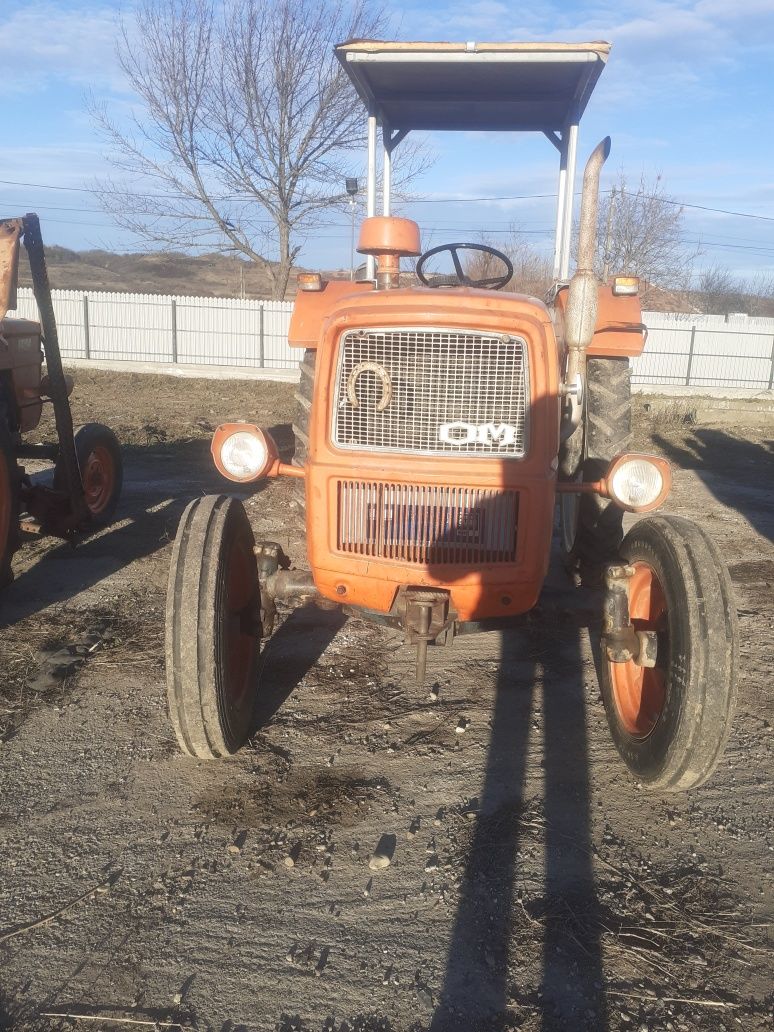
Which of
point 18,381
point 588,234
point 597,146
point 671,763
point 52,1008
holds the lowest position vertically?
point 52,1008

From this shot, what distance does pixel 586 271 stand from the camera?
3010 mm

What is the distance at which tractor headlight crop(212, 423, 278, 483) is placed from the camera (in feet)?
A: 10.7

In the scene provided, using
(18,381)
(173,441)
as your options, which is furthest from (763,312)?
(18,381)

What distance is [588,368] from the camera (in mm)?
4914

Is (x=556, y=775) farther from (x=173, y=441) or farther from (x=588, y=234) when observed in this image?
(x=173, y=441)

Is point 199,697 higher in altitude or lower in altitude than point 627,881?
higher

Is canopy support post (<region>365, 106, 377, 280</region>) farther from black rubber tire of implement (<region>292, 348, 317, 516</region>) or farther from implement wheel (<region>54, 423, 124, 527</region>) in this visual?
implement wheel (<region>54, 423, 124, 527</region>)

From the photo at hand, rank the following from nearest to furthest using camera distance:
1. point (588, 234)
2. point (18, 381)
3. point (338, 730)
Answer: point (588, 234) < point (338, 730) < point (18, 381)

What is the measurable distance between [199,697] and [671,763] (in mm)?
1548

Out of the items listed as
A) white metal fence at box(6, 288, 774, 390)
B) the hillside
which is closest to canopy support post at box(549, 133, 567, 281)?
white metal fence at box(6, 288, 774, 390)

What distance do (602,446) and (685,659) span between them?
2.10m

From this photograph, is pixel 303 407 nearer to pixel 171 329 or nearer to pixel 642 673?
pixel 642 673

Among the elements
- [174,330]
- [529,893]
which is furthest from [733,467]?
[174,330]

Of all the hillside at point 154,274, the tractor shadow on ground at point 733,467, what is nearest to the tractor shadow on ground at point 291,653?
the tractor shadow on ground at point 733,467
